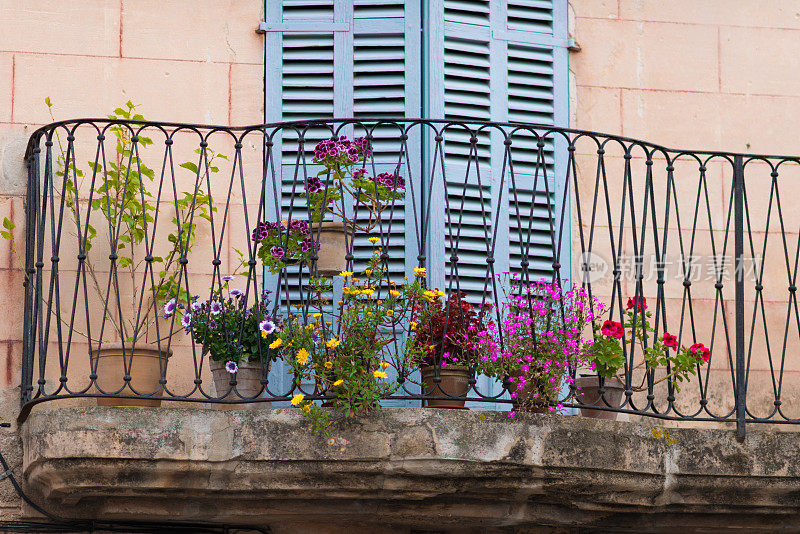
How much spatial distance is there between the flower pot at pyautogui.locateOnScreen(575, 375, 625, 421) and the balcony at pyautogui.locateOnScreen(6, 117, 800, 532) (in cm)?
2

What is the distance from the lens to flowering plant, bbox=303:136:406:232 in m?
5.89

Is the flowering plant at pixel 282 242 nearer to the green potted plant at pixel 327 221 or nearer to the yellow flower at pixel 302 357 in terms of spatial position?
the green potted plant at pixel 327 221

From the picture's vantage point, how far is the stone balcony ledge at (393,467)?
5582mm

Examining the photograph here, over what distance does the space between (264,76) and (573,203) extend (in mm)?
1778

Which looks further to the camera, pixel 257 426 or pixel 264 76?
pixel 264 76

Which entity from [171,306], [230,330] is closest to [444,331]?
[230,330]

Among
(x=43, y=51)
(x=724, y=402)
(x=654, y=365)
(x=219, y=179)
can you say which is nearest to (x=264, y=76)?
(x=219, y=179)

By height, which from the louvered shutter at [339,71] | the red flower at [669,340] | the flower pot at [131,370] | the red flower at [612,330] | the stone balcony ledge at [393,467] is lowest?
the stone balcony ledge at [393,467]

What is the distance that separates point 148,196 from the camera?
21.5 feet

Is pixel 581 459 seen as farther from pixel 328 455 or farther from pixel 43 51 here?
pixel 43 51

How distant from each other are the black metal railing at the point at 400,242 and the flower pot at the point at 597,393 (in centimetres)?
6

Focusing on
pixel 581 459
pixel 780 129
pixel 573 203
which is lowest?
pixel 581 459

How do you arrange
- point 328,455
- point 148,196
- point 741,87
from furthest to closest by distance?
point 741,87, point 148,196, point 328,455

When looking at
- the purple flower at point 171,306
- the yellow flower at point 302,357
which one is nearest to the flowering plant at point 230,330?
the purple flower at point 171,306
